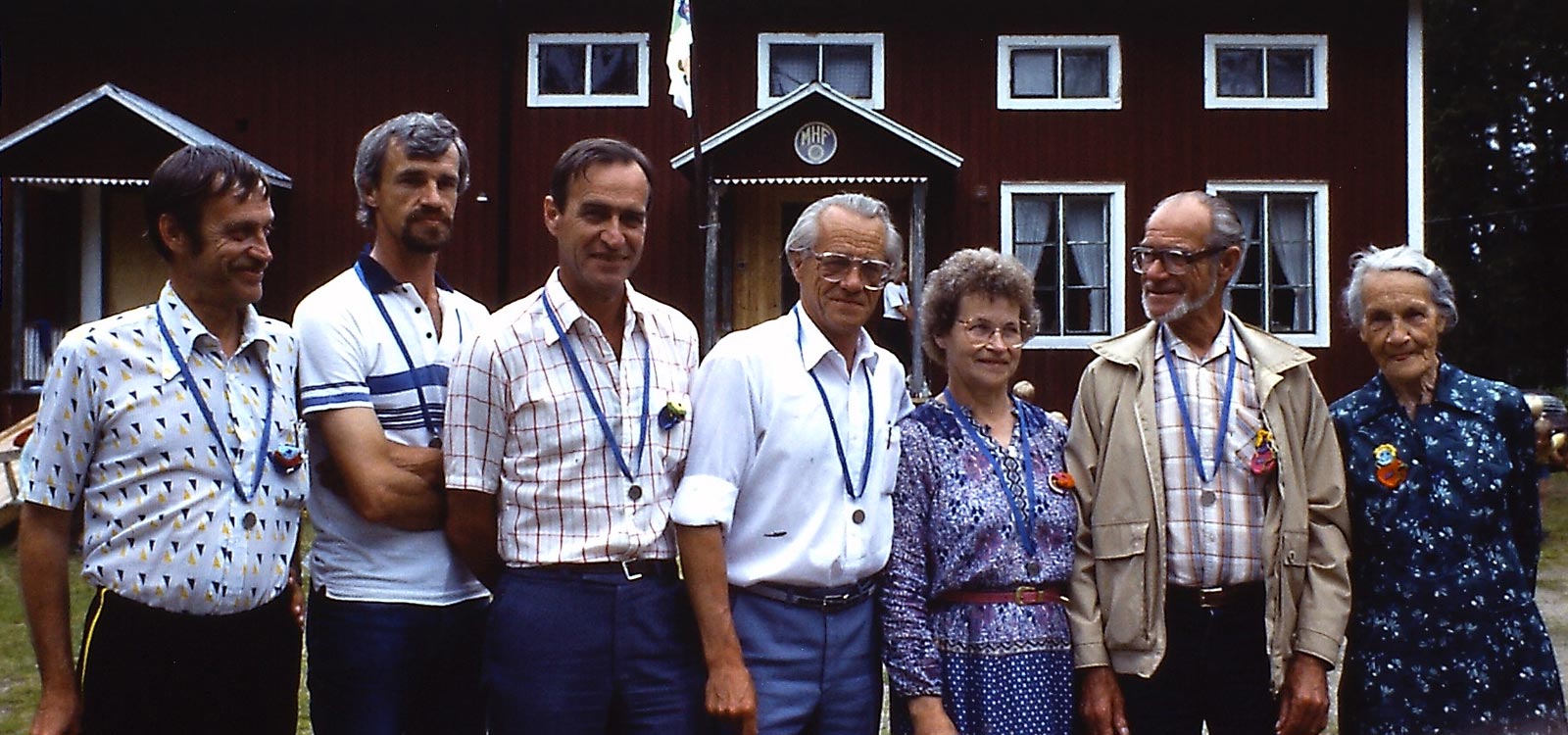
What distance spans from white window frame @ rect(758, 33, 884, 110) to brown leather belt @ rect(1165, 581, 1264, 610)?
10.9 m

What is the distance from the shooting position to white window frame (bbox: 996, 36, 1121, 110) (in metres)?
13.4

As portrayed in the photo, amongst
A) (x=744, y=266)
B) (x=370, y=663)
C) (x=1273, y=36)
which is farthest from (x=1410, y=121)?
(x=370, y=663)

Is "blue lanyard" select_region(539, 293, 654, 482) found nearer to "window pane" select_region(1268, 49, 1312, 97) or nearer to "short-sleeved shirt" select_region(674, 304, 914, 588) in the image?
"short-sleeved shirt" select_region(674, 304, 914, 588)

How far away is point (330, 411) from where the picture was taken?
2850mm

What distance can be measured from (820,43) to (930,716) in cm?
1156

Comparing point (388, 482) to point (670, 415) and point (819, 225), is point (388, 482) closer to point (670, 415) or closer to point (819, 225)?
point (670, 415)

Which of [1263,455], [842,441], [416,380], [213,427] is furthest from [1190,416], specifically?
[213,427]

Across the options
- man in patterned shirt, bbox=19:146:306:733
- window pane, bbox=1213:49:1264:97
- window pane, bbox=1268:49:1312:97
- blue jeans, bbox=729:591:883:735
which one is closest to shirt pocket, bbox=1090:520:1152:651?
blue jeans, bbox=729:591:883:735

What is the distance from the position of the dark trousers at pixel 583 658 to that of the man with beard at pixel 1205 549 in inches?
41.5

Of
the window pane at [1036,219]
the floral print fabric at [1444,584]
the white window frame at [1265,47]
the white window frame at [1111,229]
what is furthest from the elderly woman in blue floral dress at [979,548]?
the white window frame at [1265,47]

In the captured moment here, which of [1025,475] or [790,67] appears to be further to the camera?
[790,67]

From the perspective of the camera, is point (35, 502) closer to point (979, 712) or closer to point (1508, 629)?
point (979, 712)

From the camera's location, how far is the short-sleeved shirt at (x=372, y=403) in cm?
286

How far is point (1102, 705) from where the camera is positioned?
121 inches
